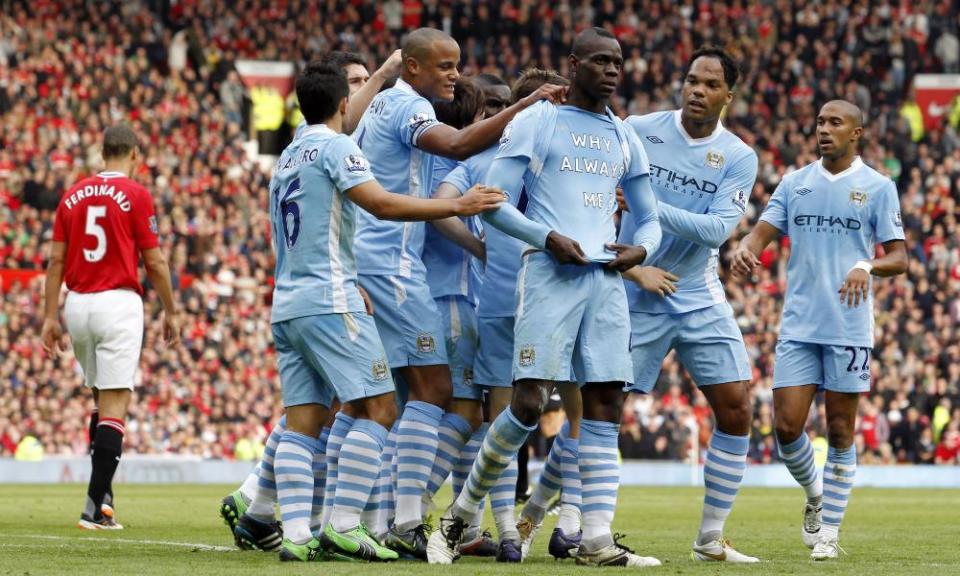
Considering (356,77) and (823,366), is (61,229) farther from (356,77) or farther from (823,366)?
(823,366)

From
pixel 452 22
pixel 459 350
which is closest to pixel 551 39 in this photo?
pixel 452 22

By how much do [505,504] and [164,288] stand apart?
3.31 m

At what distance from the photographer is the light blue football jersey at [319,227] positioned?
7957 millimetres

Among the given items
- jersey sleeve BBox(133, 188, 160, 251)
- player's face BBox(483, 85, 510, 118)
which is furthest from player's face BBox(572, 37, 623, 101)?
jersey sleeve BBox(133, 188, 160, 251)

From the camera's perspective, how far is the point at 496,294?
29.8 feet

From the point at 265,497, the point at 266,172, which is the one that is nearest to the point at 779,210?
the point at 265,497

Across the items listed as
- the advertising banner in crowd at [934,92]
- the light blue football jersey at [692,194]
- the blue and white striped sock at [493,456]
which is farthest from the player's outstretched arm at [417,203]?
the advertising banner in crowd at [934,92]

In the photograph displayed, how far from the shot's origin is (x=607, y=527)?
7.95 metres

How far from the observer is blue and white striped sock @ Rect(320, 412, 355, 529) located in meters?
8.55

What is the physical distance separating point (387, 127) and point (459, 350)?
4.26 feet

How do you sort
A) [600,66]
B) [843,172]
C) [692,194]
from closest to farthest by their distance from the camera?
[600,66], [692,194], [843,172]

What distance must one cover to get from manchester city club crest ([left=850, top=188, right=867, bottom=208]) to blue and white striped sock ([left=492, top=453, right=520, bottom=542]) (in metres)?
2.60

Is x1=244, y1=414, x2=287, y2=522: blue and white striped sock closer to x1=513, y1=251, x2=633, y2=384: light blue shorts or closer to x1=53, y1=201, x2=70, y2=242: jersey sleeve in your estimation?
x1=513, y1=251, x2=633, y2=384: light blue shorts

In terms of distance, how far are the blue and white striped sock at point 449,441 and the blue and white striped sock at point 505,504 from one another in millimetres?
289
